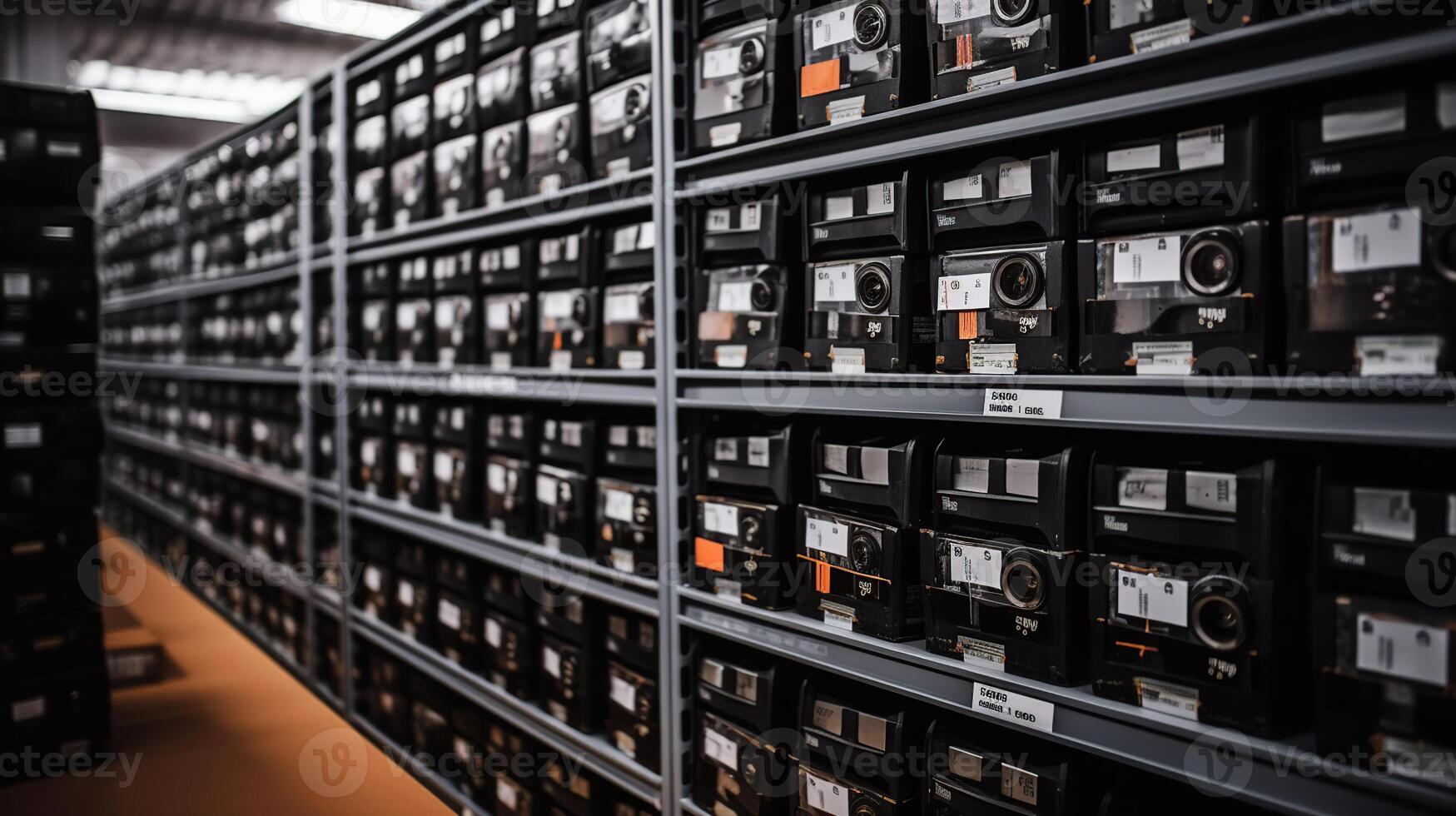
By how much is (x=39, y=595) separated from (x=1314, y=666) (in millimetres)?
2354

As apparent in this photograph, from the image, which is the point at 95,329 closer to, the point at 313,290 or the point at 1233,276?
the point at 313,290

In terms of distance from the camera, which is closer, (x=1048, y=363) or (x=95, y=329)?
(x=1048, y=363)

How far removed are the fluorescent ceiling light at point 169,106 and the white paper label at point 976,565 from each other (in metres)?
6.82

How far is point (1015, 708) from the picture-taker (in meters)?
1.29

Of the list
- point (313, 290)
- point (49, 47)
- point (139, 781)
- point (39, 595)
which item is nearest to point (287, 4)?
point (49, 47)

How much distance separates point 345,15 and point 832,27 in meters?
4.05

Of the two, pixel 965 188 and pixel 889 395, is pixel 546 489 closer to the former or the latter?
pixel 889 395

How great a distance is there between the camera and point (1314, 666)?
103 centimetres

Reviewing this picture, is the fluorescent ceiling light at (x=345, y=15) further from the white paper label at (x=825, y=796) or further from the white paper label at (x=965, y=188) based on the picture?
the white paper label at (x=825, y=796)

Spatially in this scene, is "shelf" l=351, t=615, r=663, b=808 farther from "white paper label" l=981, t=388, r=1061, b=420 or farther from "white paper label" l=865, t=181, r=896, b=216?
"white paper label" l=865, t=181, r=896, b=216

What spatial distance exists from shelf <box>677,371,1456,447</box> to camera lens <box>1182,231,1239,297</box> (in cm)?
12

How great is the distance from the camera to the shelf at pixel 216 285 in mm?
3438

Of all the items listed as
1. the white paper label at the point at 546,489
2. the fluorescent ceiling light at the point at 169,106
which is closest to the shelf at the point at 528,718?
the white paper label at the point at 546,489

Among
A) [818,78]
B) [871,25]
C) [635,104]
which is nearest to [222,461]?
[635,104]
